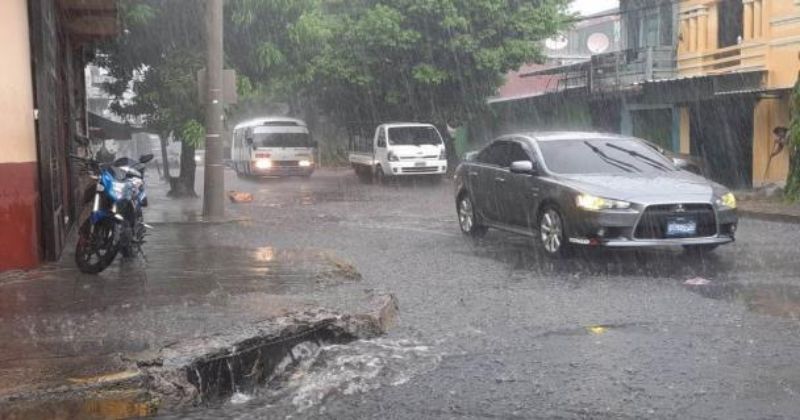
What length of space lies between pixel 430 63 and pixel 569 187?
19.1 meters

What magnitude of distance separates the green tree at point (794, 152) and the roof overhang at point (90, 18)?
11957 mm

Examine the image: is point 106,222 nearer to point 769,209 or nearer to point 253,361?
point 253,361

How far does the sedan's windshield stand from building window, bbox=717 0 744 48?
12990 millimetres

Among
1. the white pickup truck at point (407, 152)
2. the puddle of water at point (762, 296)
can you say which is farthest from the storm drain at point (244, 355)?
the white pickup truck at point (407, 152)

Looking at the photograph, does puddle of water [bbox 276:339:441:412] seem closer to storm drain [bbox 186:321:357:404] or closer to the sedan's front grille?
storm drain [bbox 186:321:357:404]

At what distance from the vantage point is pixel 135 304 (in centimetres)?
718

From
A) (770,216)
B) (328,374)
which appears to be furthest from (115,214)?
(770,216)

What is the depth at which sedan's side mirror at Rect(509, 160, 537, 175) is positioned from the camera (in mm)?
10914

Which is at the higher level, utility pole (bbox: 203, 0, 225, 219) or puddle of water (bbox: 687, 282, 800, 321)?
utility pole (bbox: 203, 0, 225, 219)

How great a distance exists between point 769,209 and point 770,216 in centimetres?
79

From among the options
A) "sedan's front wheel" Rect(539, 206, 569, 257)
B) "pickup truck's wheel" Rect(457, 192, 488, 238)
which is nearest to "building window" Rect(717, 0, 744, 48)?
"pickup truck's wheel" Rect(457, 192, 488, 238)

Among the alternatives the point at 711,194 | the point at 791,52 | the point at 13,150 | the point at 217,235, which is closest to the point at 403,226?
the point at 217,235

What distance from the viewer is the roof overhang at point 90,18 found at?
12.9 metres

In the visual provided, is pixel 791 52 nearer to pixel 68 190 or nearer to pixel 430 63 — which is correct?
pixel 430 63
